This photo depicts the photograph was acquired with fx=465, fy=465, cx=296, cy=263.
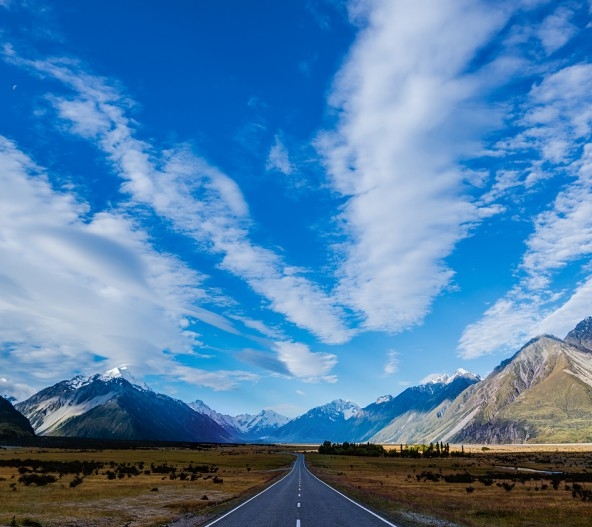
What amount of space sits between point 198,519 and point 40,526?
25.3ft

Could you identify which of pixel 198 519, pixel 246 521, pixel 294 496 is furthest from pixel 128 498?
pixel 246 521

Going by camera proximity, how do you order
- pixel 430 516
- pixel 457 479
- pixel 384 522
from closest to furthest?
pixel 384 522
pixel 430 516
pixel 457 479

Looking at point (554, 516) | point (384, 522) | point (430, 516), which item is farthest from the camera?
point (554, 516)

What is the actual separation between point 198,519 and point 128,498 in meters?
16.3

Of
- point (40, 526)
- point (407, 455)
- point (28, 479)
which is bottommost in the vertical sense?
point (40, 526)

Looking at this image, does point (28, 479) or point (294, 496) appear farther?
point (28, 479)

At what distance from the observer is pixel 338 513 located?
25.7m

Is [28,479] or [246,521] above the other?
[28,479]

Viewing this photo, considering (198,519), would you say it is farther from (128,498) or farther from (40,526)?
(128,498)

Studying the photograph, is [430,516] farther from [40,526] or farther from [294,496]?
[40,526]

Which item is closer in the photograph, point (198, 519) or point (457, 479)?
point (198, 519)

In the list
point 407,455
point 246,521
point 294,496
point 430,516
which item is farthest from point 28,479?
point 407,455

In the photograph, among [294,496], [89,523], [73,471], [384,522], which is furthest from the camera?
[73,471]

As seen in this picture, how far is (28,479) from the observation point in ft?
171
